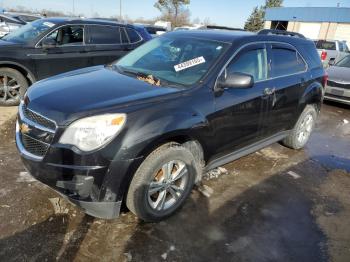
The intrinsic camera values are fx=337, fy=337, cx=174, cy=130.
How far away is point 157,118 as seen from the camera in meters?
2.96

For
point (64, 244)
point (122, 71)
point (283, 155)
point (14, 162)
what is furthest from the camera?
point (283, 155)

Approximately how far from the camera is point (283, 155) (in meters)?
5.49

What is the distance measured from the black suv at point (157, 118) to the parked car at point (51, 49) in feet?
9.84

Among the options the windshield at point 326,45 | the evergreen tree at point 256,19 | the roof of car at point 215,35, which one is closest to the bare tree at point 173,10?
the evergreen tree at point 256,19

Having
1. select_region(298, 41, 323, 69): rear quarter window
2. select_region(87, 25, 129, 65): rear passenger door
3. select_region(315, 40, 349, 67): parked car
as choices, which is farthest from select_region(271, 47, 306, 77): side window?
select_region(315, 40, 349, 67): parked car

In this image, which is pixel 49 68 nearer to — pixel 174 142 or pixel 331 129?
pixel 174 142

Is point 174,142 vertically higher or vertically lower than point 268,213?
higher

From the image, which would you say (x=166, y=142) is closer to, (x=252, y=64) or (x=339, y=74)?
(x=252, y=64)

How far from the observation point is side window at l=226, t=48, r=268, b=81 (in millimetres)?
3805

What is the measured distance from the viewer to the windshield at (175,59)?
3640mm

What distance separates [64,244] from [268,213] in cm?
215

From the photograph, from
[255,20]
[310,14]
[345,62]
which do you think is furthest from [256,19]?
[345,62]

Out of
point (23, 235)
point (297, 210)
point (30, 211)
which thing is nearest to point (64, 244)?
point (23, 235)

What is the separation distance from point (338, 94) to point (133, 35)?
5630 mm
